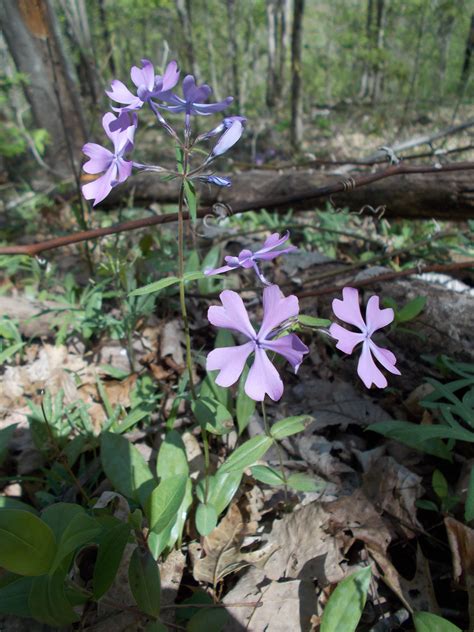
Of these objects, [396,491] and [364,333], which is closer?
[364,333]

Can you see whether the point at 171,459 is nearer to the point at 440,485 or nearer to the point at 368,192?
→ the point at 440,485

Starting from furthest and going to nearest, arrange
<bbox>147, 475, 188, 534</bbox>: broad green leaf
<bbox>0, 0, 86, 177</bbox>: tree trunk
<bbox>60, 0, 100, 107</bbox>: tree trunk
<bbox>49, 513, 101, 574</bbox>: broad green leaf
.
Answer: <bbox>60, 0, 100, 107</bbox>: tree trunk < <bbox>0, 0, 86, 177</bbox>: tree trunk < <bbox>147, 475, 188, 534</bbox>: broad green leaf < <bbox>49, 513, 101, 574</bbox>: broad green leaf

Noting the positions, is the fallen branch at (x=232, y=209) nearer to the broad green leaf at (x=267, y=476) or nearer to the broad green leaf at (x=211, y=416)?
the broad green leaf at (x=211, y=416)

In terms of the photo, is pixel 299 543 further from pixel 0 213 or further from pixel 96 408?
pixel 0 213

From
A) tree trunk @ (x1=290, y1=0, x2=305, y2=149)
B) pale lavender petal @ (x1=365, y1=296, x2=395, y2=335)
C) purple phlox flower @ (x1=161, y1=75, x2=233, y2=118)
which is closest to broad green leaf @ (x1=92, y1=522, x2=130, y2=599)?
pale lavender petal @ (x1=365, y1=296, x2=395, y2=335)

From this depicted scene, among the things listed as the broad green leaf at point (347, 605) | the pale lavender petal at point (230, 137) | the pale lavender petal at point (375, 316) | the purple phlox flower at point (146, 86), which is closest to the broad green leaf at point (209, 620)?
the broad green leaf at point (347, 605)

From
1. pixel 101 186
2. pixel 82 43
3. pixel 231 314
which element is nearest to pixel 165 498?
pixel 231 314

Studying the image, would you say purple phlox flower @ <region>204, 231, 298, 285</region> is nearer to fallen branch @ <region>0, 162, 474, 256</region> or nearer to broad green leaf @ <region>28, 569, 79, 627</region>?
fallen branch @ <region>0, 162, 474, 256</region>
